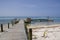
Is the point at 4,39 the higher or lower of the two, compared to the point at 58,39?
higher

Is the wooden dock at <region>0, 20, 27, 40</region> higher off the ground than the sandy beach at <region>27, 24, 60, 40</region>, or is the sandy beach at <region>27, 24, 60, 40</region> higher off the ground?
the wooden dock at <region>0, 20, 27, 40</region>

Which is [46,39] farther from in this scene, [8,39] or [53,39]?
[8,39]

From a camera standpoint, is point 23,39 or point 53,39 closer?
point 23,39

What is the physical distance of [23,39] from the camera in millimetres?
9555

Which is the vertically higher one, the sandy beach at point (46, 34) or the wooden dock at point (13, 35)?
the wooden dock at point (13, 35)

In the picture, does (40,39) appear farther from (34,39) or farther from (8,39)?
(8,39)

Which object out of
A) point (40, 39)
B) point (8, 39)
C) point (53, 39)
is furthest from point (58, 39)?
point (8, 39)

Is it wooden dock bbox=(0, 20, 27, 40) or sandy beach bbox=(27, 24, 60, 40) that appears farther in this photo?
sandy beach bbox=(27, 24, 60, 40)

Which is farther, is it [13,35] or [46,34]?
[46,34]

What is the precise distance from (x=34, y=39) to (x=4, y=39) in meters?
4.74

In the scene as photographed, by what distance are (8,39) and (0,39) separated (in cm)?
58

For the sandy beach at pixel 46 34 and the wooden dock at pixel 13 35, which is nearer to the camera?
the wooden dock at pixel 13 35

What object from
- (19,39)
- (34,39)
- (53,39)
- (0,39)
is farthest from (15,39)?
(53,39)

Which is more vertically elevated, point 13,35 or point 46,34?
point 13,35
